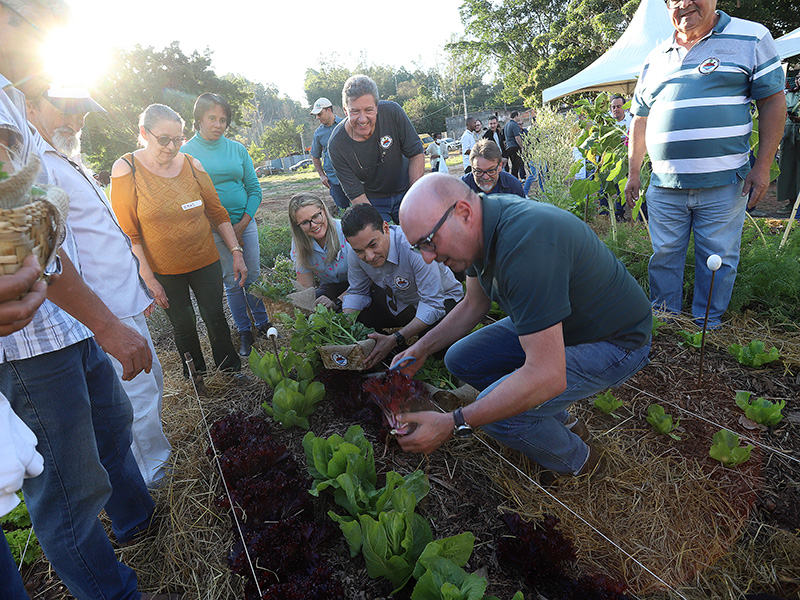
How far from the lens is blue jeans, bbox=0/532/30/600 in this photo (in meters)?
1.28

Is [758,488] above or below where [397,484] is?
below

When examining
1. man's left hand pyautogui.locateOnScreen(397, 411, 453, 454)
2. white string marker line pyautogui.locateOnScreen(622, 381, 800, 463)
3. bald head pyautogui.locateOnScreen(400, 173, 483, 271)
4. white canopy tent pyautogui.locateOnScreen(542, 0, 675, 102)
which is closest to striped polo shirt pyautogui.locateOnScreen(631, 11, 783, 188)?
white string marker line pyautogui.locateOnScreen(622, 381, 800, 463)

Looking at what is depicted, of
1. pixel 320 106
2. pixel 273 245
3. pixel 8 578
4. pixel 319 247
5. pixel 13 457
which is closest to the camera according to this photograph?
pixel 13 457

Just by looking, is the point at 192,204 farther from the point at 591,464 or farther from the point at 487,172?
the point at 591,464

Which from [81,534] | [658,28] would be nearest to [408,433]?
[81,534]

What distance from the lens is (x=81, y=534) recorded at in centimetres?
148

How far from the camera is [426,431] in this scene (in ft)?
5.70

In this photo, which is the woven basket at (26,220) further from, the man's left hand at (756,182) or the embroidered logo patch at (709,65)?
the man's left hand at (756,182)

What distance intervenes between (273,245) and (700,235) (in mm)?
5883

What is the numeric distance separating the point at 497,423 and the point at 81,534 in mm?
1593

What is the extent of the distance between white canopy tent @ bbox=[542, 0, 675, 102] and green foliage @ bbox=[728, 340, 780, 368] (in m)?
10.2

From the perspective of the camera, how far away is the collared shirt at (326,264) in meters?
3.70

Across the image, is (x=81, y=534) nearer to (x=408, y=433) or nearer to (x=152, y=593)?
(x=152, y=593)

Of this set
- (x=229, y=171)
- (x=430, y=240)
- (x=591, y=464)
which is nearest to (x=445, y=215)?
(x=430, y=240)
